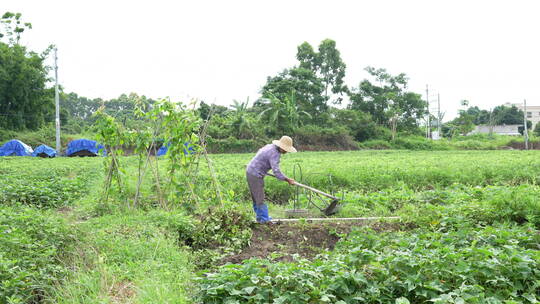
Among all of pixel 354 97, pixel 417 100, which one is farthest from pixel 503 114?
pixel 354 97

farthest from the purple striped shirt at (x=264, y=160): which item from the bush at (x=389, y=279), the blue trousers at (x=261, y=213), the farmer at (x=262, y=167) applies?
the bush at (x=389, y=279)

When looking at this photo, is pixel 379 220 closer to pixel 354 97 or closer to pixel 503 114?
pixel 354 97

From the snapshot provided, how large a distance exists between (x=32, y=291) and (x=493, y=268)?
Answer: 383 cm

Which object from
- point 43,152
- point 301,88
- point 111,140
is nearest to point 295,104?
point 301,88

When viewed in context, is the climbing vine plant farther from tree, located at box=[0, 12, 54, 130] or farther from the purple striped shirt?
tree, located at box=[0, 12, 54, 130]

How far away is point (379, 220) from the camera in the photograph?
6781 mm

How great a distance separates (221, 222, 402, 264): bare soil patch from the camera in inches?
216

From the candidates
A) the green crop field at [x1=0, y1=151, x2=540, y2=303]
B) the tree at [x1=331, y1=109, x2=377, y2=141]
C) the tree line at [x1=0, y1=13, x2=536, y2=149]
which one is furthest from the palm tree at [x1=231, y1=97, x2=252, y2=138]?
the green crop field at [x1=0, y1=151, x2=540, y2=303]

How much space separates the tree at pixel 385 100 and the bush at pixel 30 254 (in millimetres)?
38106

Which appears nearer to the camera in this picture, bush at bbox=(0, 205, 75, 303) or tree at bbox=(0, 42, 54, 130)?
bush at bbox=(0, 205, 75, 303)

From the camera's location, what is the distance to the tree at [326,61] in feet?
128

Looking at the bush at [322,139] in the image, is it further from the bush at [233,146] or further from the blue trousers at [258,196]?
the blue trousers at [258,196]

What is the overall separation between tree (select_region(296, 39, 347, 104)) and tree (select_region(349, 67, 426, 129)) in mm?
2635

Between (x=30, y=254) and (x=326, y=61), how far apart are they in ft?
121
